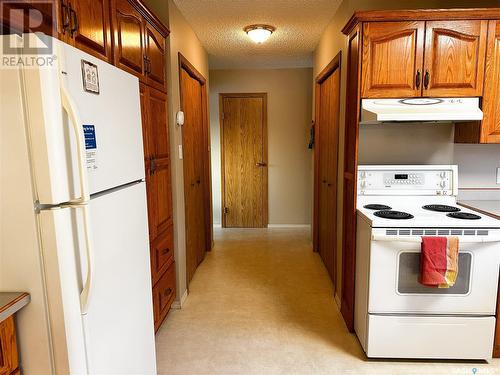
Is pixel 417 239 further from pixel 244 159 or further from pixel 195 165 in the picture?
pixel 244 159

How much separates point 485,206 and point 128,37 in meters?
2.61

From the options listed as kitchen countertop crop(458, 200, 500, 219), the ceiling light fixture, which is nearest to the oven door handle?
kitchen countertop crop(458, 200, 500, 219)

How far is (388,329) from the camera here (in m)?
1.99

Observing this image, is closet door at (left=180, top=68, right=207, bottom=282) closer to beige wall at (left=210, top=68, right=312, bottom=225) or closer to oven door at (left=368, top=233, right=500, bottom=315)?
beige wall at (left=210, top=68, right=312, bottom=225)

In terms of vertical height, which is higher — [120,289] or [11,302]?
[11,302]

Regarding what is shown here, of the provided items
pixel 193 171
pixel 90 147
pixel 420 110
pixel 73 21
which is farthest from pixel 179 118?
pixel 420 110

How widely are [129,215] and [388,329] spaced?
166cm

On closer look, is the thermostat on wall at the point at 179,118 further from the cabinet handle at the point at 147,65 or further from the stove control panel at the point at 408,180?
the stove control panel at the point at 408,180

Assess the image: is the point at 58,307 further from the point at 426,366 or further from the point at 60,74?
the point at 426,366

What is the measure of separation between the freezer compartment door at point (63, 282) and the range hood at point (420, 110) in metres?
1.74

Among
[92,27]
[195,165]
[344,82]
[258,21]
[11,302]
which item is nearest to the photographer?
[11,302]

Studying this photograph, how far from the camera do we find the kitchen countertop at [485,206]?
2107 millimetres

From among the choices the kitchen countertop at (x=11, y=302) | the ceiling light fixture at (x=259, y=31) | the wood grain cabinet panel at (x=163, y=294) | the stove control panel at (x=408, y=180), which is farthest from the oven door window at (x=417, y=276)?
the ceiling light fixture at (x=259, y=31)

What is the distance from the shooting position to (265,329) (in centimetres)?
241
